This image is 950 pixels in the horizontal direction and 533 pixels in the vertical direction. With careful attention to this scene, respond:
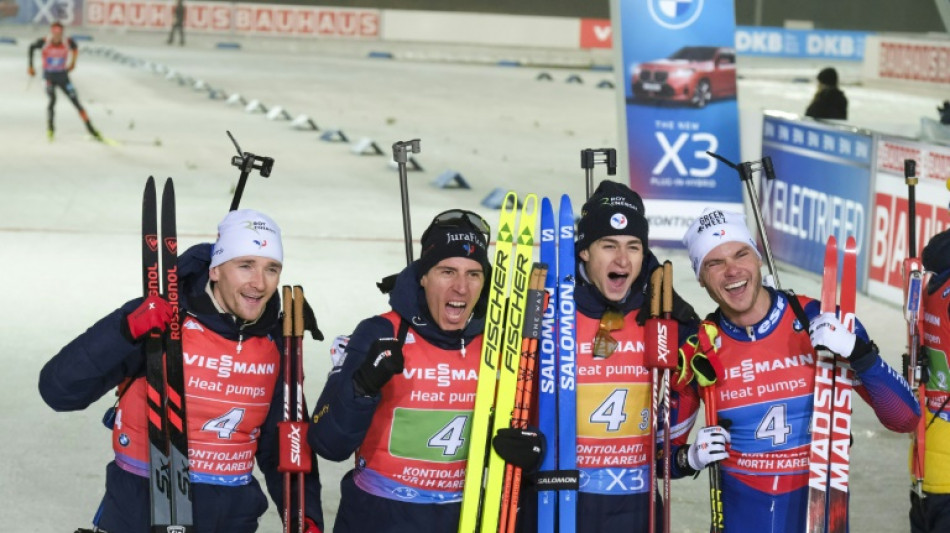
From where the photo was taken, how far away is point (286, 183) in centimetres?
1883

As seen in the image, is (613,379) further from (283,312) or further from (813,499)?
(283,312)

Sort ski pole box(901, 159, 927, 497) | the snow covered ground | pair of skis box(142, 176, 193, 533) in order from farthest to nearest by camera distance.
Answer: the snow covered ground < ski pole box(901, 159, 927, 497) < pair of skis box(142, 176, 193, 533)

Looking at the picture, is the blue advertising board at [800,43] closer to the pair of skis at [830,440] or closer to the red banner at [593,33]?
the red banner at [593,33]

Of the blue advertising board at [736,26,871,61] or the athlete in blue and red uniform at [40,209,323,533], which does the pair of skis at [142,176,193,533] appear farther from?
the blue advertising board at [736,26,871,61]

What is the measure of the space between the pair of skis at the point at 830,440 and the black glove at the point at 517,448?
87cm

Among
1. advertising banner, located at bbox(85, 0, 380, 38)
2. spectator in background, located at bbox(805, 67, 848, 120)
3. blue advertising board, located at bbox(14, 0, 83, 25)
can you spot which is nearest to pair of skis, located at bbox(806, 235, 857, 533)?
spectator in background, located at bbox(805, 67, 848, 120)

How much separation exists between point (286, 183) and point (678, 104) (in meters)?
6.45

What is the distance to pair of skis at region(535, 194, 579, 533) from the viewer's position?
476 cm

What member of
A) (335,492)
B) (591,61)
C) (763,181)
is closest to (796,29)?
(591,61)

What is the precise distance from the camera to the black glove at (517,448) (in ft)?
15.3

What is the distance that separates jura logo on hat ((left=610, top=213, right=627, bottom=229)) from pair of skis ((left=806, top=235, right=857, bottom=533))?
68 centimetres

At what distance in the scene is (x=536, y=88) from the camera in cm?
3653

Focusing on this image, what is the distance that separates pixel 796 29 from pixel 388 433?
48.4 metres

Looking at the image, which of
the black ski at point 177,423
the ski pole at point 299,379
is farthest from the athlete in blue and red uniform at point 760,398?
the black ski at point 177,423
